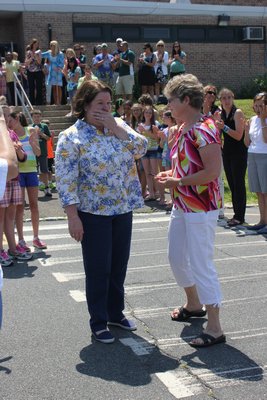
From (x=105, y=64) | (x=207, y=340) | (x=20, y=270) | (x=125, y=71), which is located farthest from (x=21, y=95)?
(x=207, y=340)

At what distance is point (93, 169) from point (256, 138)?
5.13m

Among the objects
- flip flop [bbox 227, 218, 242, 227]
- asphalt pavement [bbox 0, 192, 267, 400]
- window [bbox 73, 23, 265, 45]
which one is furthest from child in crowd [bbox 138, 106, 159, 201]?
window [bbox 73, 23, 265, 45]

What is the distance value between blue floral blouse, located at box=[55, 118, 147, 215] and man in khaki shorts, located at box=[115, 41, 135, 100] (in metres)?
12.9

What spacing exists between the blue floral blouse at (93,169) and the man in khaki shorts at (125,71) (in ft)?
42.5

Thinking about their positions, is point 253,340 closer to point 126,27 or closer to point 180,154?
point 180,154

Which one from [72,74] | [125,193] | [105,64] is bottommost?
[125,193]

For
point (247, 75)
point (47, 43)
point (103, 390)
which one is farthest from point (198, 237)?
point (247, 75)

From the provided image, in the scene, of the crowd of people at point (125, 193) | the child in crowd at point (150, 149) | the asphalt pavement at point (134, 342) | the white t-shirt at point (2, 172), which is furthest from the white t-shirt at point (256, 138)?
the white t-shirt at point (2, 172)

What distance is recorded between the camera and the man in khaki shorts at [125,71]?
1719 centimetres

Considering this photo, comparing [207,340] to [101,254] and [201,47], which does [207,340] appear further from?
[201,47]

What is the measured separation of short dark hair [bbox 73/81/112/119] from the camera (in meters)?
4.53

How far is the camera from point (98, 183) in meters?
4.50

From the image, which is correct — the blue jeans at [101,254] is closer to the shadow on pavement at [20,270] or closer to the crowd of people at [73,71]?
the shadow on pavement at [20,270]

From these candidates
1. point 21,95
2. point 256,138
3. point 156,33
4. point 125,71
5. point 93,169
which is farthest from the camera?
point 156,33
